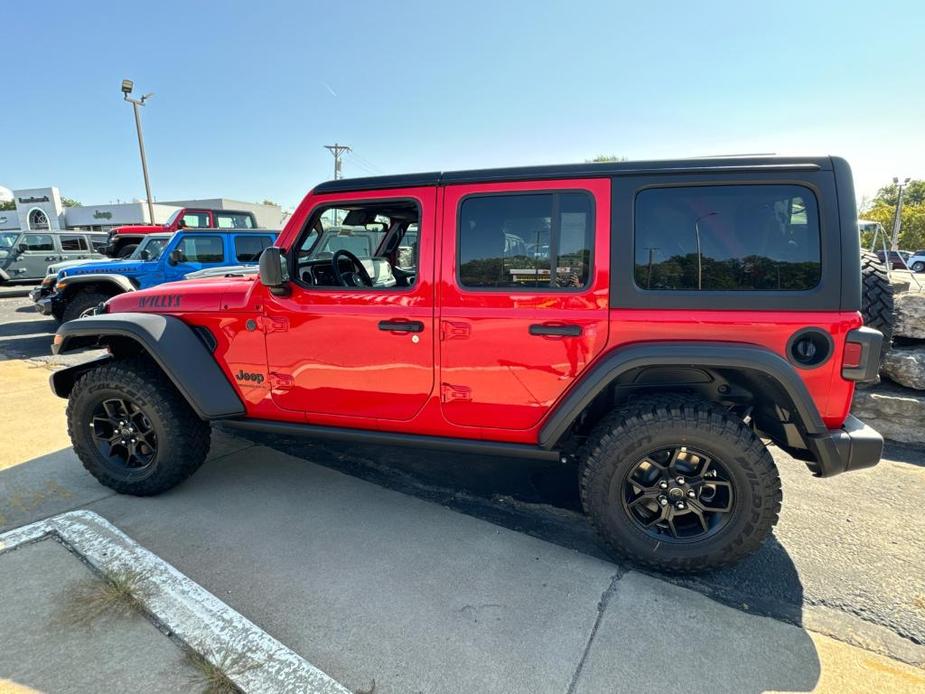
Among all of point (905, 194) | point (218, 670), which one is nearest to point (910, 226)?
point (905, 194)

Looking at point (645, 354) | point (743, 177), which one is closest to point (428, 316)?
point (645, 354)

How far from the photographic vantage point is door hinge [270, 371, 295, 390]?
9.46 ft

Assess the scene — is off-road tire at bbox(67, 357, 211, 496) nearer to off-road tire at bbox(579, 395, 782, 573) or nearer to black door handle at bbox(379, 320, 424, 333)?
black door handle at bbox(379, 320, 424, 333)

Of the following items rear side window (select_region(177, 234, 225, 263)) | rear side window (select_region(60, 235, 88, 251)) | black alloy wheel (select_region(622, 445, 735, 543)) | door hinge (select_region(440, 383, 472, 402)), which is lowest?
black alloy wheel (select_region(622, 445, 735, 543))

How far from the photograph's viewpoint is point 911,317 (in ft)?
13.2

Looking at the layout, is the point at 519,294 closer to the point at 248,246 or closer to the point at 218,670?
the point at 218,670

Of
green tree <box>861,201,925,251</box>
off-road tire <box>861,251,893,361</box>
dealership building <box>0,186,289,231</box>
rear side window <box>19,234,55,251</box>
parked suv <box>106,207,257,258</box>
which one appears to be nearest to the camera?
off-road tire <box>861,251,893,361</box>

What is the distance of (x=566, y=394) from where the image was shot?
2414mm

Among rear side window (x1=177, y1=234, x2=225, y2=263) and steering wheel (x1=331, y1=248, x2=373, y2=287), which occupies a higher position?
rear side window (x1=177, y1=234, x2=225, y2=263)

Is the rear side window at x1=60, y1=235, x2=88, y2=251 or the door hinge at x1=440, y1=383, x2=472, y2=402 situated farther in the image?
A: the rear side window at x1=60, y1=235, x2=88, y2=251

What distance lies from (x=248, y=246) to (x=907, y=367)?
28.5 ft

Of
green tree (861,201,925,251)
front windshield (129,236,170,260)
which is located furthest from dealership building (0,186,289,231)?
green tree (861,201,925,251)

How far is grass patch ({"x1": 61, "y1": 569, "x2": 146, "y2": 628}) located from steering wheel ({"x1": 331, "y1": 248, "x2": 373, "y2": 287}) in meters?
1.84

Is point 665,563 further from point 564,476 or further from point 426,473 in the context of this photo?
point 426,473
